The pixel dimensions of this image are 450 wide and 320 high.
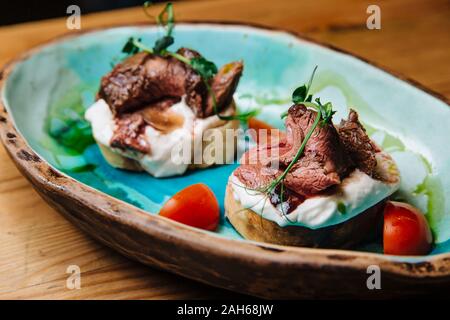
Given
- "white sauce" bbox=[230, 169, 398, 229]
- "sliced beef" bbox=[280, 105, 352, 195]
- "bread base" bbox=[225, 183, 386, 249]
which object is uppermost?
"sliced beef" bbox=[280, 105, 352, 195]

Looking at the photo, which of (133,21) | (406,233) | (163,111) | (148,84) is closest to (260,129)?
(163,111)

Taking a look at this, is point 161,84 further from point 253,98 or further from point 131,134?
point 253,98

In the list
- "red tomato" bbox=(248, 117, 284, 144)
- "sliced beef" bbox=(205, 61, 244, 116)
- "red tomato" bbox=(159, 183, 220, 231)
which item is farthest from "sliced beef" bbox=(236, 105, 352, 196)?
"sliced beef" bbox=(205, 61, 244, 116)

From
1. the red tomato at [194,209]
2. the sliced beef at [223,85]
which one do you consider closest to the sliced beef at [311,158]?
the red tomato at [194,209]

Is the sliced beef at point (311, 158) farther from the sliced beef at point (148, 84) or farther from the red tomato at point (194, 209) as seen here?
the sliced beef at point (148, 84)

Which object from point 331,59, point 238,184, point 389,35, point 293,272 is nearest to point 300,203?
point 238,184

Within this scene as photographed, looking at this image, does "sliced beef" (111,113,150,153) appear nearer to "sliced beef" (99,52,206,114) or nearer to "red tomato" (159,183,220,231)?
"sliced beef" (99,52,206,114)
